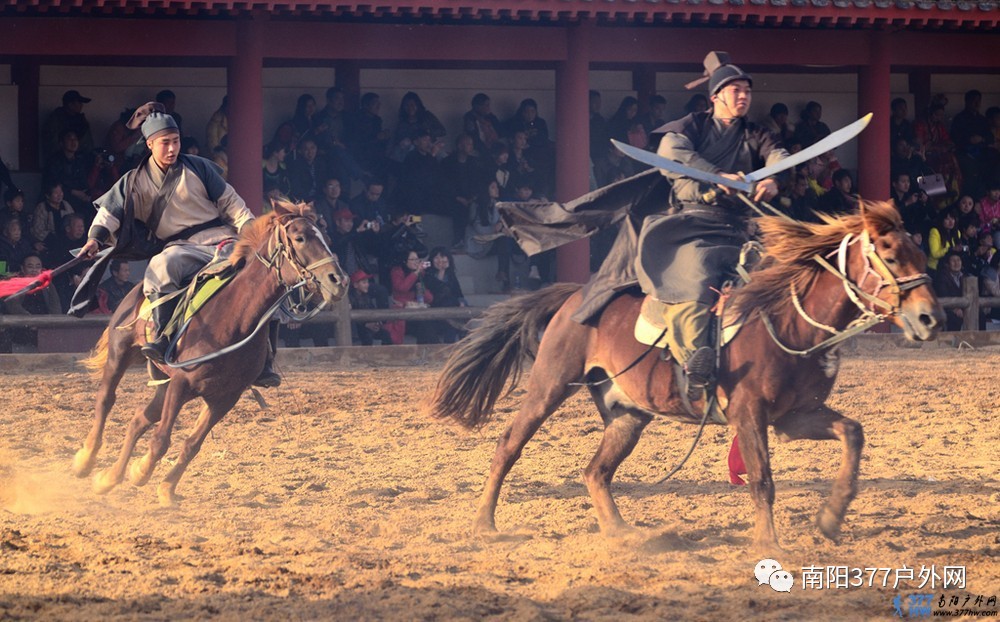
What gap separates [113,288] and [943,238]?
8817 mm

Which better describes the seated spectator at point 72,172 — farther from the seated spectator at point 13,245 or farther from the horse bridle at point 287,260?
the horse bridle at point 287,260

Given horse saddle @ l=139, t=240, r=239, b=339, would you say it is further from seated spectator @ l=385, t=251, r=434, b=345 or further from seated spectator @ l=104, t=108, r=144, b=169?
seated spectator @ l=104, t=108, r=144, b=169

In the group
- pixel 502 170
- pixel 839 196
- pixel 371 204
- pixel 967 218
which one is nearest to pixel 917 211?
pixel 967 218

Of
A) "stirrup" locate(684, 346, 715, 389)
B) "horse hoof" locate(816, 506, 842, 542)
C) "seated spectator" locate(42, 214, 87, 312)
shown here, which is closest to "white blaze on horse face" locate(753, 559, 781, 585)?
"horse hoof" locate(816, 506, 842, 542)

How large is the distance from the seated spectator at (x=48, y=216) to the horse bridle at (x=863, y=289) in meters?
8.51

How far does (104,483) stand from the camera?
783cm

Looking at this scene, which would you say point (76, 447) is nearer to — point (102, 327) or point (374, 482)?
point (374, 482)

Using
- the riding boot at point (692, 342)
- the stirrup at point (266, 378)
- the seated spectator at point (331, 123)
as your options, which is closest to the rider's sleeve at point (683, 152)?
the riding boot at point (692, 342)

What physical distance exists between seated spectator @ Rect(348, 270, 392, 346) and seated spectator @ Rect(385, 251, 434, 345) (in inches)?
3.5

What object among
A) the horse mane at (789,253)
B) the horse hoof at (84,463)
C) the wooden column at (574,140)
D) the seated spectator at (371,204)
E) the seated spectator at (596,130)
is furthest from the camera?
the seated spectator at (596,130)

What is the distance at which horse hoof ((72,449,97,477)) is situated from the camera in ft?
26.8

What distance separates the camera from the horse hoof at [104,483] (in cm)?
782

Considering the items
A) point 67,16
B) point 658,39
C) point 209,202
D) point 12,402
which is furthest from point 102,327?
point 658,39

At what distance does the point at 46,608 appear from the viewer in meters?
5.26
